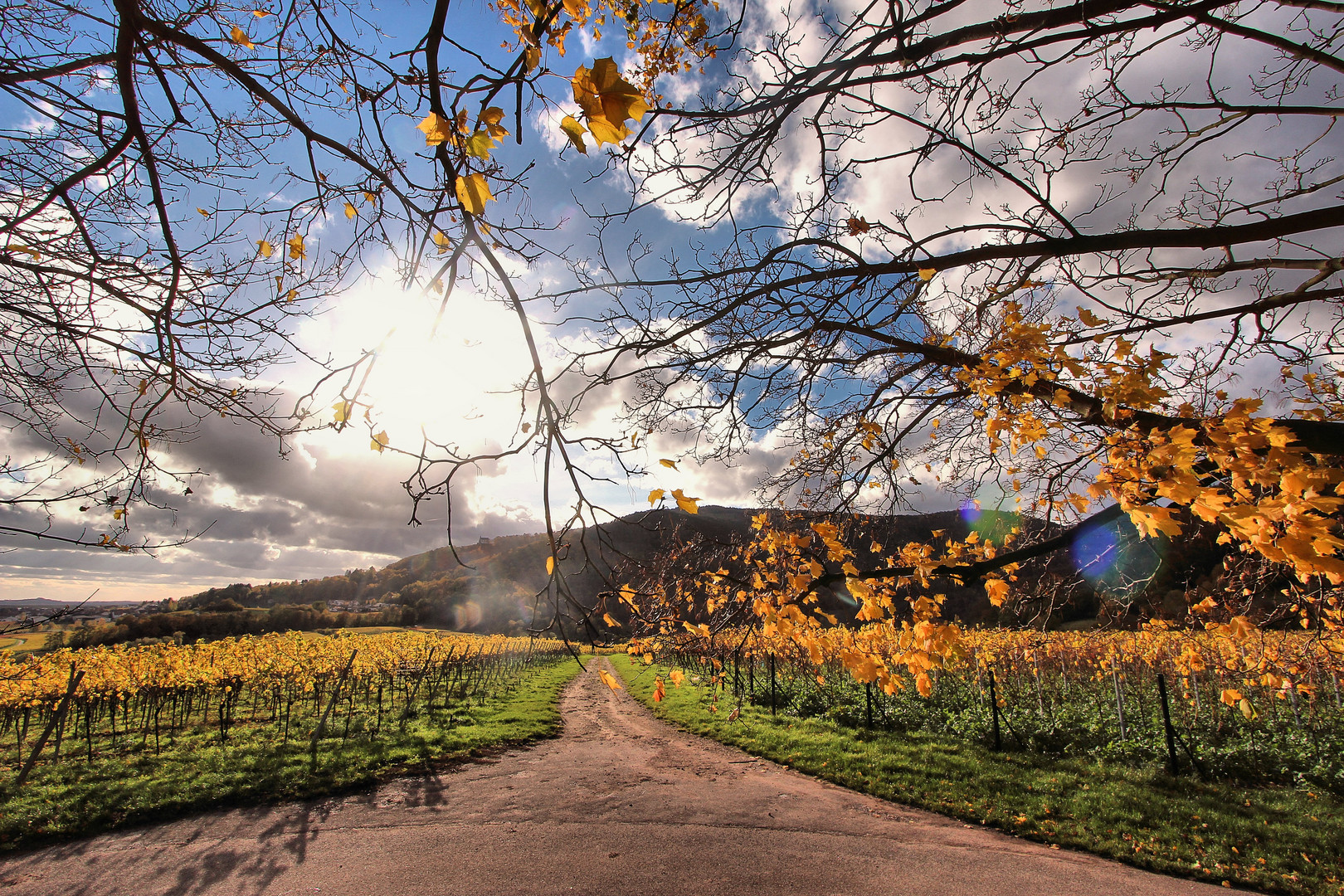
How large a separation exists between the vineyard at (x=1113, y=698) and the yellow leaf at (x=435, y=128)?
7.42 feet

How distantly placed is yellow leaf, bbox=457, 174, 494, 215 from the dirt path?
5693 mm

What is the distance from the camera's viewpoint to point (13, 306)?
2.53 metres

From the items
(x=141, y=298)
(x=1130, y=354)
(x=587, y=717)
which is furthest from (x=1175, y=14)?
(x=587, y=717)

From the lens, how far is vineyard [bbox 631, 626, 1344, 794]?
4516 mm

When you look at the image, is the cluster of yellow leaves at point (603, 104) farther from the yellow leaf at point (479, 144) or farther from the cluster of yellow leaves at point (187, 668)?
the cluster of yellow leaves at point (187, 668)

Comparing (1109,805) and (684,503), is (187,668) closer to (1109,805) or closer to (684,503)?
(684,503)

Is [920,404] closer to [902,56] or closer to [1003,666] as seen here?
[902,56]

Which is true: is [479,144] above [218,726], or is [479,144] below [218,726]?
above

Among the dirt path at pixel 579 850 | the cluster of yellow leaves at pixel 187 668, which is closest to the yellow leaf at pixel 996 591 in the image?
the dirt path at pixel 579 850

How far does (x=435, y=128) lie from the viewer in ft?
3.29

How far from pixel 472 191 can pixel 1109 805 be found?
900cm

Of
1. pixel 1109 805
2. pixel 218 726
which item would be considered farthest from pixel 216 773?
pixel 1109 805

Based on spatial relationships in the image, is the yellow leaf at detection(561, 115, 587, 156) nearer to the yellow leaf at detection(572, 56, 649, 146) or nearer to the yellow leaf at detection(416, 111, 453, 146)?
the yellow leaf at detection(572, 56, 649, 146)

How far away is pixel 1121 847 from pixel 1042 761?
9.73ft
